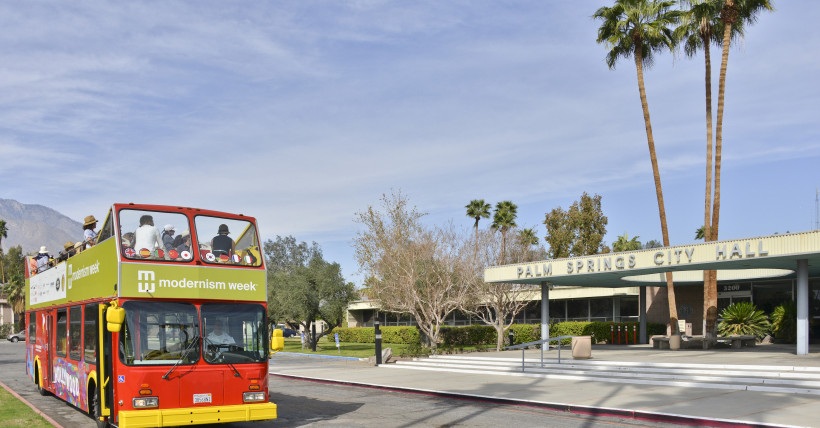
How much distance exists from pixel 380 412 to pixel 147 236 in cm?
608

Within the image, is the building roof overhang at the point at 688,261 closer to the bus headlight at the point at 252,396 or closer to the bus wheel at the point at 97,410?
the bus headlight at the point at 252,396

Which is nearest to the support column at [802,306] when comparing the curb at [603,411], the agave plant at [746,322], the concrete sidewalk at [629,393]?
the concrete sidewalk at [629,393]

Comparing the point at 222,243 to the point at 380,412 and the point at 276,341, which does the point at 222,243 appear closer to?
the point at 276,341

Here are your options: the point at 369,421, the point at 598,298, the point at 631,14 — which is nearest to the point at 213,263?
the point at 369,421

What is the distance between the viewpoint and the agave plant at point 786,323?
2859cm

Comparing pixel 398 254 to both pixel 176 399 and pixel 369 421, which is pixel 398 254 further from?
pixel 176 399

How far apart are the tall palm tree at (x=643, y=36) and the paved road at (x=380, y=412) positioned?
63.3 ft

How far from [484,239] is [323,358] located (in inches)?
540

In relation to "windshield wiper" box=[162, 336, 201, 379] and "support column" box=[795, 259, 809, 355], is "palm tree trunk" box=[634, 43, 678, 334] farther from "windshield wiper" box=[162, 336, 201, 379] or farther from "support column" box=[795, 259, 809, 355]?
"windshield wiper" box=[162, 336, 201, 379]

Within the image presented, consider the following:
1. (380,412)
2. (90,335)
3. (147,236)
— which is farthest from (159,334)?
(380,412)

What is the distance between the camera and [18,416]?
12.8m

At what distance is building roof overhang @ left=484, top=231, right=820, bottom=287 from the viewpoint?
19.6 m

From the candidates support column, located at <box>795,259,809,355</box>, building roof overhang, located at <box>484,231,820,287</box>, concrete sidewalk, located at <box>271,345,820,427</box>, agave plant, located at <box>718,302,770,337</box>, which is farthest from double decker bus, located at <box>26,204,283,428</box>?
agave plant, located at <box>718,302,770,337</box>

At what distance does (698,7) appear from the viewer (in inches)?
1204
